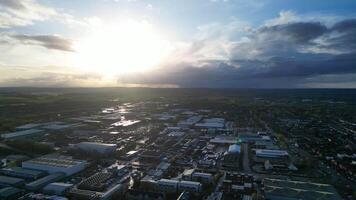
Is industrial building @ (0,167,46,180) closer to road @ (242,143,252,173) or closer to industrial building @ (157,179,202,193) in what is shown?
industrial building @ (157,179,202,193)

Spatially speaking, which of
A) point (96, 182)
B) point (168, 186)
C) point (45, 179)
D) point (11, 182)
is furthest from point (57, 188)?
point (168, 186)

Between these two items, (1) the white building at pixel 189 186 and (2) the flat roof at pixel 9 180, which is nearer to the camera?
(1) the white building at pixel 189 186

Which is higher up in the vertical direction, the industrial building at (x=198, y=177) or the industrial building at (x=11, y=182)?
the industrial building at (x=198, y=177)

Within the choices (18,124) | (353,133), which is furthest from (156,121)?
(353,133)

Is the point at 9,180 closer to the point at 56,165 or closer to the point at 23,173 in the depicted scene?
the point at 23,173

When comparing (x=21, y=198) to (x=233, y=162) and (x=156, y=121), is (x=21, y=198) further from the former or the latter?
(x=156, y=121)

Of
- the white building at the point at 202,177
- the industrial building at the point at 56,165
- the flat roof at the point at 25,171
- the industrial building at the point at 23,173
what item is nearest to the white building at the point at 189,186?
the white building at the point at 202,177

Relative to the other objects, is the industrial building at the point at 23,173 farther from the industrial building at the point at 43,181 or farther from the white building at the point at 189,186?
the white building at the point at 189,186

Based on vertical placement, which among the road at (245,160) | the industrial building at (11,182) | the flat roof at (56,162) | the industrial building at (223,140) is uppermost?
the flat roof at (56,162)

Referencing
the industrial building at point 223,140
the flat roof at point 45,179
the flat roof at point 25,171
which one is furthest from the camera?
the industrial building at point 223,140
